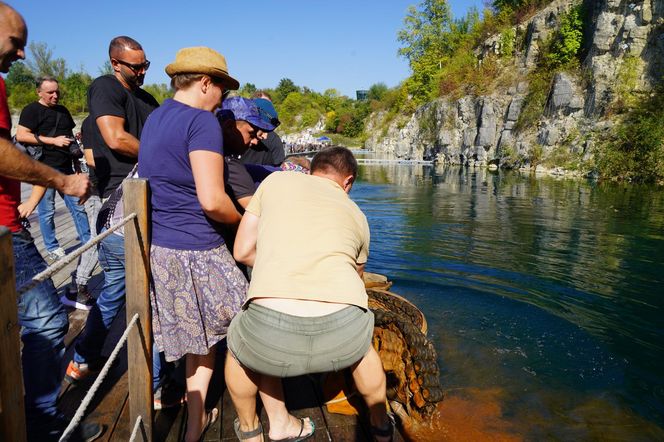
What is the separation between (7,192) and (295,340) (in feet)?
4.80

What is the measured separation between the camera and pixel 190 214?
2252 mm

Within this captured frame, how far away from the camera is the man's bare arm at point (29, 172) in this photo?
1751mm

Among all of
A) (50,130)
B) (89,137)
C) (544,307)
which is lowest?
(544,307)

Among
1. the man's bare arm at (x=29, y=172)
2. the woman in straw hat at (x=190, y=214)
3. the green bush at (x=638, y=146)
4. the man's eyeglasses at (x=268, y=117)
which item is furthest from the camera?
the green bush at (x=638, y=146)

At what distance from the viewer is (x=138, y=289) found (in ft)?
7.02

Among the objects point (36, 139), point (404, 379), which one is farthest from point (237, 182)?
point (36, 139)

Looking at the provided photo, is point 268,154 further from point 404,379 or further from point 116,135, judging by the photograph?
point 404,379

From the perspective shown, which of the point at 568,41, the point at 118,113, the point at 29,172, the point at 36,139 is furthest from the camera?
the point at 568,41

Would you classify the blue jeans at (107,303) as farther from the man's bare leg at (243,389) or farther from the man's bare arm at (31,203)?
the man's bare arm at (31,203)

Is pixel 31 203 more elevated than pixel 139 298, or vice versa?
pixel 31 203

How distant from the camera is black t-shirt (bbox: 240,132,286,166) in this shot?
3783mm

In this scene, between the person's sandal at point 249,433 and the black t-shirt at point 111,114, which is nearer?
the person's sandal at point 249,433

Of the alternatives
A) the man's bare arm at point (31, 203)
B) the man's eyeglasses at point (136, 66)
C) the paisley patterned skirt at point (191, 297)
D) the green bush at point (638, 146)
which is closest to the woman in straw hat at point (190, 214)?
the paisley patterned skirt at point (191, 297)

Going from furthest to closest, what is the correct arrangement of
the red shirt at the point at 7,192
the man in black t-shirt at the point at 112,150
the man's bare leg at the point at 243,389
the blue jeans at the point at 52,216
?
the blue jeans at the point at 52,216
the man in black t-shirt at the point at 112,150
the man's bare leg at the point at 243,389
the red shirt at the point at 7,192
